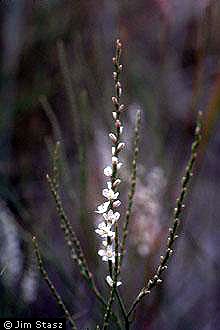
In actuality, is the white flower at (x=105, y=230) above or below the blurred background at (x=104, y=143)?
below

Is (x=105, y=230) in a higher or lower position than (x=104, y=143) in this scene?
lower

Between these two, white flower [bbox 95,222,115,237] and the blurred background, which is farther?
the blurred background

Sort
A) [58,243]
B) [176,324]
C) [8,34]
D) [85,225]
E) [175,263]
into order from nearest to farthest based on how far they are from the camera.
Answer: [85,225] < [176,324] < [8,34] < [175,263] < [58,243]

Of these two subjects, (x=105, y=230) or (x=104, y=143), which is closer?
(x=105, y=230)

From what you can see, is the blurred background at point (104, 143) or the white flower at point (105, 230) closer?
the white flower at point (105, 230)

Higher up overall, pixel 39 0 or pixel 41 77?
pixel 39 0

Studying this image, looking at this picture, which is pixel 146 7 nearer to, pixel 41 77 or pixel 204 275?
pixel 41 77

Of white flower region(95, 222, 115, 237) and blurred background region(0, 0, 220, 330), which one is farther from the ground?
blurred background region(0, 0, 220, 330)

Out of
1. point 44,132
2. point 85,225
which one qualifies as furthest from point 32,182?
point 85,225
